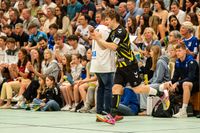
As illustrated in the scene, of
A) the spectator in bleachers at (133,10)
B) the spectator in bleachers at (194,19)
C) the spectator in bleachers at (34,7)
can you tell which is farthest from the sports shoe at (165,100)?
the spectator in bleachers at (34,7)

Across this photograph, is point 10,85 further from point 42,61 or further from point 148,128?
point 148,128

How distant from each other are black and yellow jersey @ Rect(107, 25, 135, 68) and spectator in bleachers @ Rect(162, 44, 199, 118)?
7.70 ft

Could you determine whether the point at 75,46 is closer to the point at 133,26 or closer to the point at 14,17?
the point at 133,26

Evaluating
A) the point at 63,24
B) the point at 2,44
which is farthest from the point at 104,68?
the point at 63,24

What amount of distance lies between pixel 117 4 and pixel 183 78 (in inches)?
262

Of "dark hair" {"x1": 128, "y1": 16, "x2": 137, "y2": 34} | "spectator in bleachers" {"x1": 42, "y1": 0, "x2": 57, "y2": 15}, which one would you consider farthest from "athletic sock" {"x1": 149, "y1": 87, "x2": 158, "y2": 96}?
"spectator in bleachers" {"x1": 42, "y1": 0, "x2": 57, "y2": 15}

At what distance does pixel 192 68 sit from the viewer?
→ 13.1 metres

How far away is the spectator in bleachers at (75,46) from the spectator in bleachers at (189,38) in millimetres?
3418

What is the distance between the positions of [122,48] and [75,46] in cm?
597

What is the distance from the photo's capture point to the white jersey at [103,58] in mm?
11602

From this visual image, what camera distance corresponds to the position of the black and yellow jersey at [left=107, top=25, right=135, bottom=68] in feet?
35.9

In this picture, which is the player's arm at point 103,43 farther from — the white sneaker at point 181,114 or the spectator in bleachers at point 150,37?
the spectator in bleachers at point 150,37

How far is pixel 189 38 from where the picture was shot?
565 inches

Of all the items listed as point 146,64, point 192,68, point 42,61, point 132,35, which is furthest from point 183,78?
point 42,61
